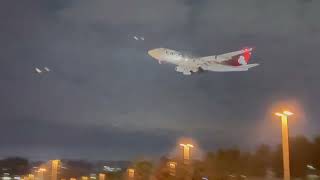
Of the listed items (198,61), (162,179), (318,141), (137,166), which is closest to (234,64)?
(198,61)

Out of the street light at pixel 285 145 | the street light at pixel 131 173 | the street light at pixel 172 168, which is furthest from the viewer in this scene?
the street light at pixel 131 173

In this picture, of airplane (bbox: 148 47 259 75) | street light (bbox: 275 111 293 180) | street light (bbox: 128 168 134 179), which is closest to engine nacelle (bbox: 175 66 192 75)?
airplane (bbox: 148 47 259 75)

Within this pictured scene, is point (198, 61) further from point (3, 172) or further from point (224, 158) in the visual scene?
point (3, 172)

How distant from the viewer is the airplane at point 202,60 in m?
39.6

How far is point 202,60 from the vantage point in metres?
40.0

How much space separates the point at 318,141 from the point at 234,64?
43.5 m

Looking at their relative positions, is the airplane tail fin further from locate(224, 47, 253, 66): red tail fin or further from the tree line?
the tree line

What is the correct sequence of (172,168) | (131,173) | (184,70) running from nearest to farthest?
(184,70)
(172,168)
(131,173)

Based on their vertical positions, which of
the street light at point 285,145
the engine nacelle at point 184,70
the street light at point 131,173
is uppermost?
the engine nacelle at point 184,70

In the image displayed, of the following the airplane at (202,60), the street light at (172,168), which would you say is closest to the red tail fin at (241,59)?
the airplane at (202,60)

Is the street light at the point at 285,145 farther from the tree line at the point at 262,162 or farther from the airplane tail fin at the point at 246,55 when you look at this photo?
the tree line at the point at 262,162

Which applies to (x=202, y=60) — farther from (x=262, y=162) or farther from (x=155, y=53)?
(x=262, y=162)

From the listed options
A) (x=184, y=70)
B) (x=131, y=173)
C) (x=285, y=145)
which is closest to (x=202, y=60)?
(x=184, y=70)

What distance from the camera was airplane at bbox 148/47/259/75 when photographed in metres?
39.6
